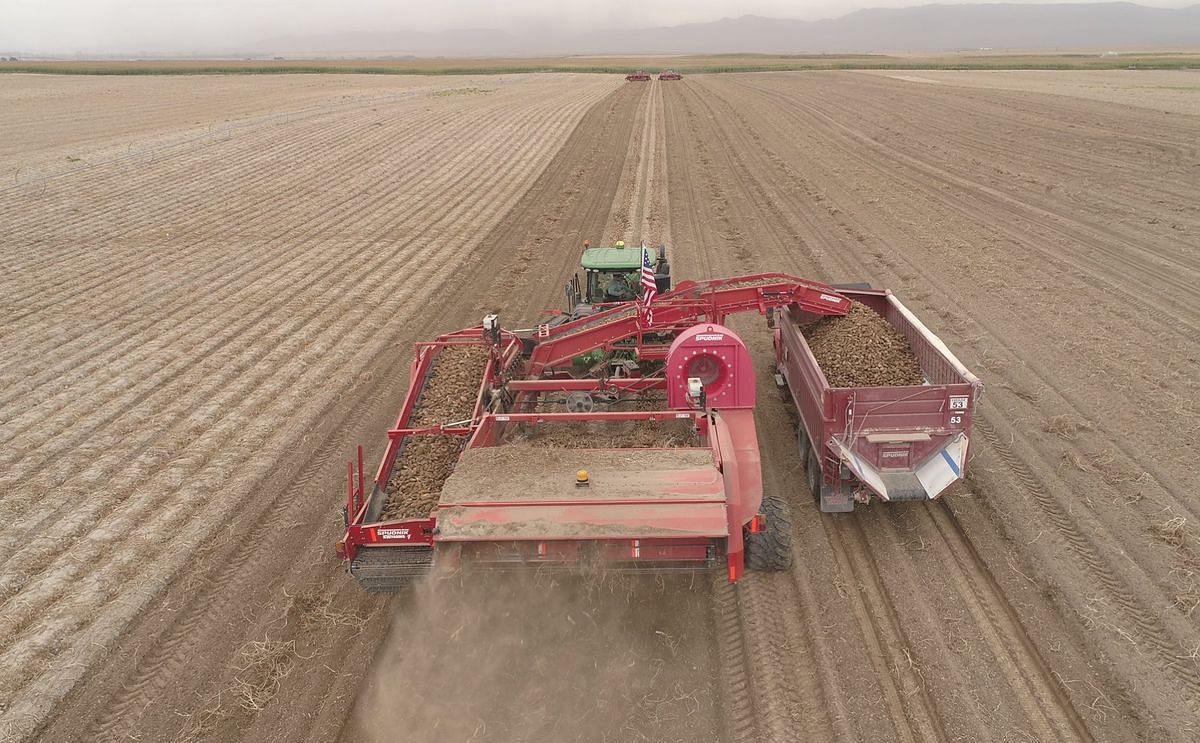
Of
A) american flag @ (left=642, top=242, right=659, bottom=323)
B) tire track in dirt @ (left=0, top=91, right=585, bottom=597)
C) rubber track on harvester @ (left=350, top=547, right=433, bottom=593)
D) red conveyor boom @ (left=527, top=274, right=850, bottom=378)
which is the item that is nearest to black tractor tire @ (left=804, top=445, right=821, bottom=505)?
red conveyor boom @ (left=527, top=274, right=850, bottom=378)

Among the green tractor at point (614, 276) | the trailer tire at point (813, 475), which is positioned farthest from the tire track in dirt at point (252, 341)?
the trailer tire at point (813, 475)

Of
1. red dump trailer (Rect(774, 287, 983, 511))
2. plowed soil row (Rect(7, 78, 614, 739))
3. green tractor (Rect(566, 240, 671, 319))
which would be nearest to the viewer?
plowed soil row (Rect(7, 78, 614, 739))

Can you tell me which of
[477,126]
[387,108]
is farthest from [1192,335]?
[387,108]

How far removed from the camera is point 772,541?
21.8 ft

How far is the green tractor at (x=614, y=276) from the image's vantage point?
10398 millimetres

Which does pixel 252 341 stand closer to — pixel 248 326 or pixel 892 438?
pixel 248 326

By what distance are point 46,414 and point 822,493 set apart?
10883 millimetres

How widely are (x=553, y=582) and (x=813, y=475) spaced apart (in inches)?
145

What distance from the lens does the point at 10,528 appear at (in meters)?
7.88

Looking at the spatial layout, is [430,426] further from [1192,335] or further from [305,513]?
[1192,335]

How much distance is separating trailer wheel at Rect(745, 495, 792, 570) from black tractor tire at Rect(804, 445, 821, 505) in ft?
4.10

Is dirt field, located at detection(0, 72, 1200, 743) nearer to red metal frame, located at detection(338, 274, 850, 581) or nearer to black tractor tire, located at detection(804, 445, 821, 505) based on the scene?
black tractor tire, located at detection(804, 445, 821, 505)

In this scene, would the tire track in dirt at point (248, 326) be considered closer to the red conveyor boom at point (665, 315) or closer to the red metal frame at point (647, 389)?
the red metal frame at point (647, 389)

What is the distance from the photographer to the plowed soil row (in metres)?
6.24
